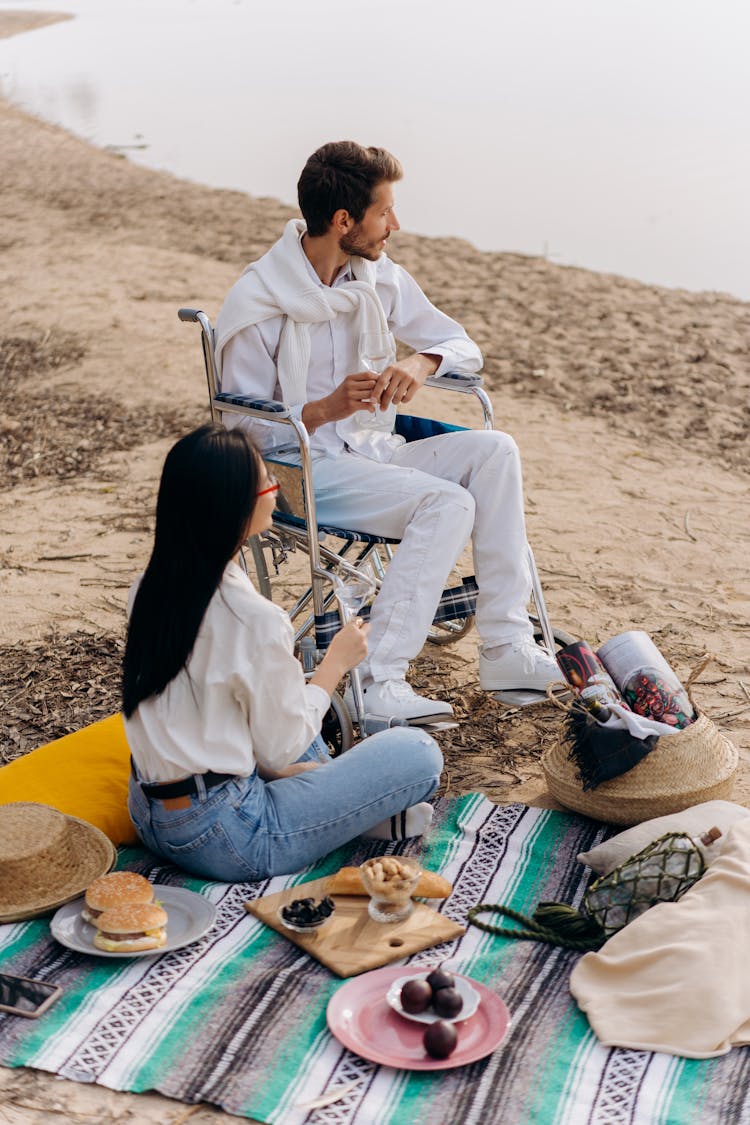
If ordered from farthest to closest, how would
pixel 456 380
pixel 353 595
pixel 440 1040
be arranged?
pixel 456 380
pixel 353 595
pixel 440 1040

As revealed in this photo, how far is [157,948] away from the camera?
289 cm

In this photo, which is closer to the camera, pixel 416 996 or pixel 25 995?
pixel 416 996

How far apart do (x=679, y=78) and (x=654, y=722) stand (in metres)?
25.4

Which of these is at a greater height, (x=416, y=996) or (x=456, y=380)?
(x=456, y=380)

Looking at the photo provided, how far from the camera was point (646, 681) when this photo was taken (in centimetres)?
359

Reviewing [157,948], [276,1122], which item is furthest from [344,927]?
[276,1122]

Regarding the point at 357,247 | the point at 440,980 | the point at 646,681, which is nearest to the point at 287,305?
the point at 357,247

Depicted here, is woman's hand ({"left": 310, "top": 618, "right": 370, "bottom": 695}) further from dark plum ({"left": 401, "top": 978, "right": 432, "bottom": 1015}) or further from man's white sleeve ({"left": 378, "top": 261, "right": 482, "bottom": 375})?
man's white sleeve ({"left": 378, "top": 261, "right": 482, "bottom": 375})

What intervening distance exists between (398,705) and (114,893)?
1039 millimetres

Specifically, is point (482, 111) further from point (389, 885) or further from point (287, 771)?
point (389, 885)

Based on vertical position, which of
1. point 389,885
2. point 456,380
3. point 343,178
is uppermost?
point 343,178

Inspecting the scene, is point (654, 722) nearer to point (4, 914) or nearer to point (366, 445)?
point (366, 445)

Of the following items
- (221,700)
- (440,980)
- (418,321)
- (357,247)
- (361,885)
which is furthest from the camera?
(418,321)

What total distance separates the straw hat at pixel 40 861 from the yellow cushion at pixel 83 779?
0.22 metres
